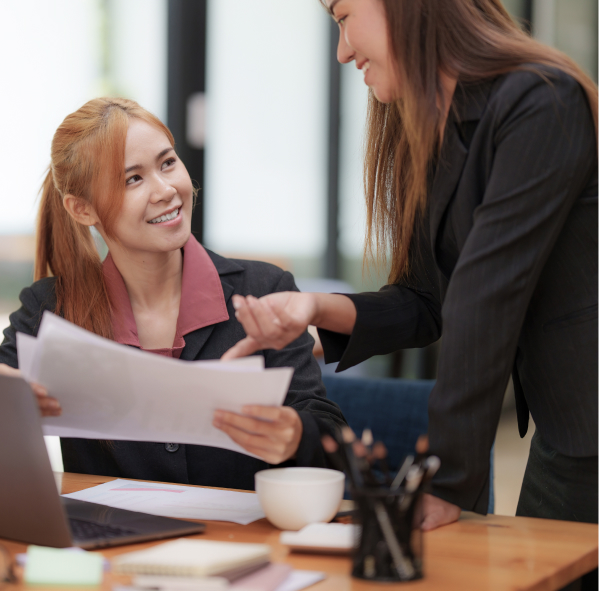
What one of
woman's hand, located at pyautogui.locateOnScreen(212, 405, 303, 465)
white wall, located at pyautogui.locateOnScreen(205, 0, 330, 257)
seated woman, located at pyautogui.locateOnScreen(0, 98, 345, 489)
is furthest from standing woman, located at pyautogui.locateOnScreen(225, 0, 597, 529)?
white wall, located at pyautogui.locateOnScreen(205, 0, 330, 257)

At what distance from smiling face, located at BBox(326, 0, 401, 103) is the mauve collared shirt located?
64cm

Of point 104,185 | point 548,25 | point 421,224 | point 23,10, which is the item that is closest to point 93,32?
point 23,10

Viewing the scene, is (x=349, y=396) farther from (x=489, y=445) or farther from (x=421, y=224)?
(x=489, y=445)

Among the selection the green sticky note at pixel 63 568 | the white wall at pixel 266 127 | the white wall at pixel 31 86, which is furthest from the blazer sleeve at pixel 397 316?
the white wall at pixel 266 127

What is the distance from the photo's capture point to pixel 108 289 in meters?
1.66

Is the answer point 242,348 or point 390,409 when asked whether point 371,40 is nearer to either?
point 242,348

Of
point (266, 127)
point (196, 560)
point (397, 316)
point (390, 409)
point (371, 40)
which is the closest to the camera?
point (196, 560)

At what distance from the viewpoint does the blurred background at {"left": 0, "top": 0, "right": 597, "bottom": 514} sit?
2615 mm

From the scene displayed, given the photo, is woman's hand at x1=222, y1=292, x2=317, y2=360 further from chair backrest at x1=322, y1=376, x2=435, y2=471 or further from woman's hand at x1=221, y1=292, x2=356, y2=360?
chair backrest at x1=322, y1=376, x2=435, y2=471

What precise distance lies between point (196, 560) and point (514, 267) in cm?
51

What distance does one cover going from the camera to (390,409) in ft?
6.22

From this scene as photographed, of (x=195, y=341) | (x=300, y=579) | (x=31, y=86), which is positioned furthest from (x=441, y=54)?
(x=31, y=86)

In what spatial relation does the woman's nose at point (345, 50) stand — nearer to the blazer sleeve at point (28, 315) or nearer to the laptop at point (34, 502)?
the laptop at point (34, 502)

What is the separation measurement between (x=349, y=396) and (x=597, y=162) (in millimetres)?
1105
